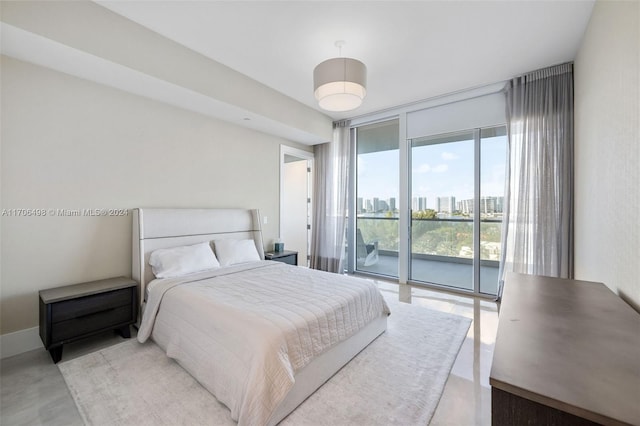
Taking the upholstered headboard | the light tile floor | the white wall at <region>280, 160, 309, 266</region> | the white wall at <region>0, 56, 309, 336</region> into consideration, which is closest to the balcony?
the light tile floor

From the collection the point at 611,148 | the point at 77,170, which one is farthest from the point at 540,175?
the point at 77,170

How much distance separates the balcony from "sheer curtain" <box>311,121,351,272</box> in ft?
2.77

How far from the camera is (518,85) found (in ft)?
11.4

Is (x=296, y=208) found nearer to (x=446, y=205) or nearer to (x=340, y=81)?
(x=446, y=205)

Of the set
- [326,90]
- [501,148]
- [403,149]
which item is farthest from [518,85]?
[326,90]

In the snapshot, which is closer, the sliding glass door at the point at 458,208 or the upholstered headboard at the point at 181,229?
the upholstered headboard at the point at 181,229

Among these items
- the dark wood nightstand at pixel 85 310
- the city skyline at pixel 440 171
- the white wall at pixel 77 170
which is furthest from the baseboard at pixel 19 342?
the city skyline at pixel 440 171

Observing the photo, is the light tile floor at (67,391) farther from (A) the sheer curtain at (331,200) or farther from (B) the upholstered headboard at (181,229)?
(A) the sheer curtain at (331,200)

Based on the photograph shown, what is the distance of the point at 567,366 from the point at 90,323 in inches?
131

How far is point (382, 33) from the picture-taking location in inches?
103

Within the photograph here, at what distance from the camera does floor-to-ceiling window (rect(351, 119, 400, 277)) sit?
Answer: 484cm

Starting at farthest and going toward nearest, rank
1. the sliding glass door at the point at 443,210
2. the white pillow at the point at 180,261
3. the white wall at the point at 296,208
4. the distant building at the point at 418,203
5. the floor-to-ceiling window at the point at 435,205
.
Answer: the white wall at the point at 296,208 → the distant building at the point at 418,203 → the sliding glass door at the point at 443,210 → the floor-to-ceiling window at the point at 435,205 → the white pillow at the point at 180,261

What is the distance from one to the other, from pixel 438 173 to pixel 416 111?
3.70 feet

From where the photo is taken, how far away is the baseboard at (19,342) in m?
2.27
